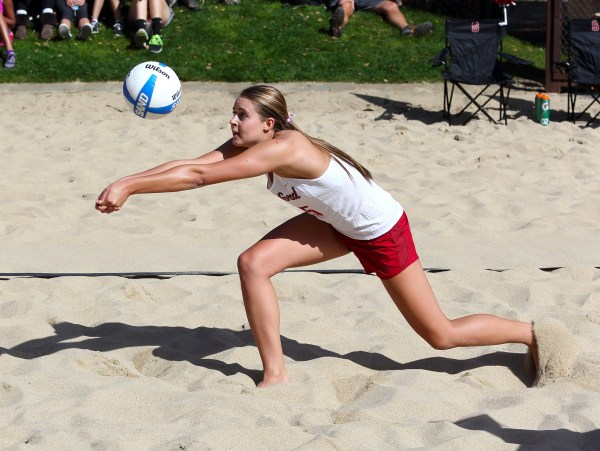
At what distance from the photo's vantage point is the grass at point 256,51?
1204cm

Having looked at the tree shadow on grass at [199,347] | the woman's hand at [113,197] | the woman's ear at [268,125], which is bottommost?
the tree shadow on grass at [199,347]

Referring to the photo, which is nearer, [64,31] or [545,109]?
[545,109]

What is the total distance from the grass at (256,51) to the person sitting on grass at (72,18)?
13 centimetres

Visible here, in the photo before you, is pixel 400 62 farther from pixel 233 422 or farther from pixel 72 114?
pixel 233 422

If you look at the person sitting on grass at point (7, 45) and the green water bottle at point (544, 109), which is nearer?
the green water bottle at point (544, 109)

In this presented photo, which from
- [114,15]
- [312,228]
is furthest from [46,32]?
[312,228]

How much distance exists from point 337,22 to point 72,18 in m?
3.71

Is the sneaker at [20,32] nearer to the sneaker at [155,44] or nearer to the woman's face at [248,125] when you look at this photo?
the sneaker at [155,44]

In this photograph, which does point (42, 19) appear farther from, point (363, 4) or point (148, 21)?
point (363, 4)

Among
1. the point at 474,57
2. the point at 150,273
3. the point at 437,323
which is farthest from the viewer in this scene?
the point at 474,57

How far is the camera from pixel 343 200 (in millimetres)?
3926

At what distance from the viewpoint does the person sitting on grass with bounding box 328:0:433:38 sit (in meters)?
13.3

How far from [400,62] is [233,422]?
973 cm

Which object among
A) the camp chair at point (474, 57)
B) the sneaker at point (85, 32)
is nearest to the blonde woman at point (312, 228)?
the camp chair at point (474, 57)
